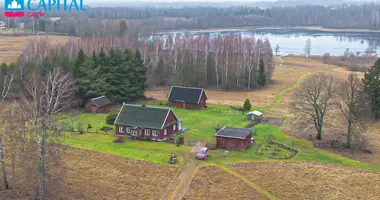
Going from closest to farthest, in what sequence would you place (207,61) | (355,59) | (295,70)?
(207,61), (295,70), (355,59)

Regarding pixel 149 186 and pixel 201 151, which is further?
pixel 201 151

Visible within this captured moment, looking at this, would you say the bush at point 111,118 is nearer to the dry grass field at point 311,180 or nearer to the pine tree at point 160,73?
the dry grass field at point 311,180

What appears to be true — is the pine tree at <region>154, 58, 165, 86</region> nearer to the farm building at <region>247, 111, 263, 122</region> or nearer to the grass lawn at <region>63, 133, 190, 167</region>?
the farm building at <region>247, 111, 263, 122</region>

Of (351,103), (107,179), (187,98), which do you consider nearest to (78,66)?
(187,98)

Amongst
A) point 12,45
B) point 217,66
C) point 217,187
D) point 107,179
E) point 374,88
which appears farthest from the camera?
point 12,45

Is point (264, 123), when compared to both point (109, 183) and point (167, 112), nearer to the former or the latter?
point (167, 112)

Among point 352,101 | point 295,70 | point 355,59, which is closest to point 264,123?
point 352,101

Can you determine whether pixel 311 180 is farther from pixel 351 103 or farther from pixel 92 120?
pixel 92 120

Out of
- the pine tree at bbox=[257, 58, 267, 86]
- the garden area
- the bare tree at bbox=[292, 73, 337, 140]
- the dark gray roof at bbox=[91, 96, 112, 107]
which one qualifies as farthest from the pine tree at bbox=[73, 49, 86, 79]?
the pine tree at bbox=[257, 58, 267, 86]
